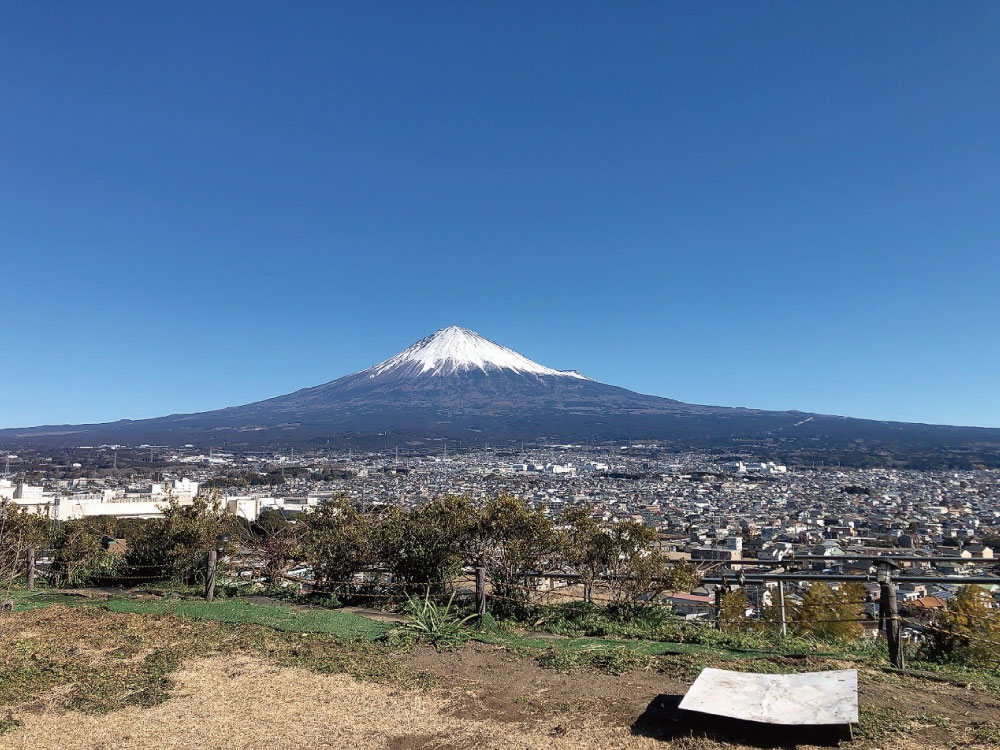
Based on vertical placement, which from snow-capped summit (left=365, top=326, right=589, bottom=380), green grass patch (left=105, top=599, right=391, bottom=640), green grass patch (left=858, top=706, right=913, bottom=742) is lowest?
green grass patch (left=105, top=599, right=391, bottom=640)

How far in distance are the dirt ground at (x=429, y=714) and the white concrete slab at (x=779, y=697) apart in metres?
0.18

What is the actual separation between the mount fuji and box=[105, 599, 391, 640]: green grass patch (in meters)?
79.1

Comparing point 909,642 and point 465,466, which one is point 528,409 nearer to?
point 465,466

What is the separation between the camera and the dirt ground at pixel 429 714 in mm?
4004

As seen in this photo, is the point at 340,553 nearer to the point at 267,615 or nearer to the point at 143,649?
the point at 267,615

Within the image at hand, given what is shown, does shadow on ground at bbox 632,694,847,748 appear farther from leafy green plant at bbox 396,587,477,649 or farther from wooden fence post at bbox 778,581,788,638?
wooden fence post at bbox 778,581,788,638

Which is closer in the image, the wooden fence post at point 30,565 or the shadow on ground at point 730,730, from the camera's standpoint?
the shadow on ground at point 730,730

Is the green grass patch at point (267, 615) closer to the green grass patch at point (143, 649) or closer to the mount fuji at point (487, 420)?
the green grass patch at point (143, 649)

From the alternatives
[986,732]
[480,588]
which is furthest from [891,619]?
[480,588]

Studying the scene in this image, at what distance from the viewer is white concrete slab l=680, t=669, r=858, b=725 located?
388 cm

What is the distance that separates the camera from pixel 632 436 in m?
99.2

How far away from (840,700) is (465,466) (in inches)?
2408

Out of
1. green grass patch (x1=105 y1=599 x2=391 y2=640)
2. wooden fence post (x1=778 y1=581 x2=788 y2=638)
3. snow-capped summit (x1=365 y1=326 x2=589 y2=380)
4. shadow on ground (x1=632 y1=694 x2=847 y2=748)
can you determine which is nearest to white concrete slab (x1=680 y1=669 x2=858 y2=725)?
shadow on ground (x1=632 y1=694 x2=847 y2=748)

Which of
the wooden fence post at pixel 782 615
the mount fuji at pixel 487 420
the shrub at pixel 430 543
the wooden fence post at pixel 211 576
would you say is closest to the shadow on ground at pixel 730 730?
the wooden fence post at pixel 782 615
